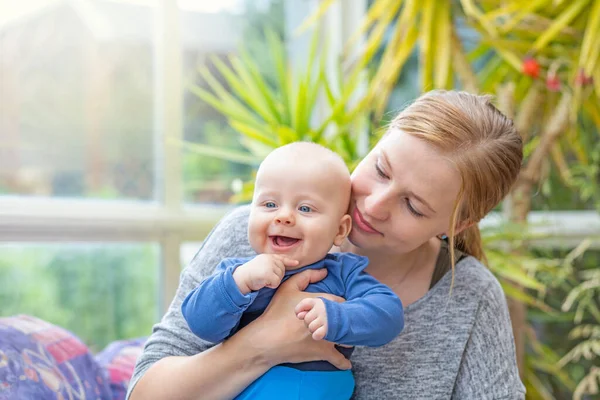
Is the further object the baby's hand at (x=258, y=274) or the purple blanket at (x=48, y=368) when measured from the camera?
the purple blanket at (x=48, y=368)

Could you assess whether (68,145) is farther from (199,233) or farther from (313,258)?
(313,258)

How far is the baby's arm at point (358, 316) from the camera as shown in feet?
3.95

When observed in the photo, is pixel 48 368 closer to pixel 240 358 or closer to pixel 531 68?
pixel 240 358

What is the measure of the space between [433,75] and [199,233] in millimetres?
1242

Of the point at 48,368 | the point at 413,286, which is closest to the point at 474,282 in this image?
the point at 413,286

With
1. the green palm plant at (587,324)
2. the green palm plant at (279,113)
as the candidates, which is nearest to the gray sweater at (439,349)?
the green palm plant at (279,113)

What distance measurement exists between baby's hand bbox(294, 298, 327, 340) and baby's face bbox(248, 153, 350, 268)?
16cm

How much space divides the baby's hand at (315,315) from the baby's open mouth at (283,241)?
169 millimetres

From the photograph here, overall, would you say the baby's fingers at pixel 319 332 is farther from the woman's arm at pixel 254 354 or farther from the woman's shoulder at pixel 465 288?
the woman's shoulder at pixel 465 288

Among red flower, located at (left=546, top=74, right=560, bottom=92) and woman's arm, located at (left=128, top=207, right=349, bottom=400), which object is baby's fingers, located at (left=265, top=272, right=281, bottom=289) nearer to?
woman's arm, located at (left=128, top=207, right=349, bottom=400)

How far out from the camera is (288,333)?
137 centimetres

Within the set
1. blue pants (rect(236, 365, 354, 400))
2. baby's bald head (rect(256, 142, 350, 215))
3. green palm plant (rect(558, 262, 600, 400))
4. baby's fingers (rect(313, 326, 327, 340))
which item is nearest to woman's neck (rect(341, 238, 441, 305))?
baby's bald head (rect(256, 142, 350, 215))

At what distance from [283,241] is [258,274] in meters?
0.15

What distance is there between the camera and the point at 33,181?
2.75m
